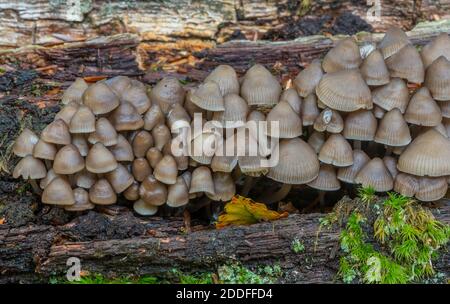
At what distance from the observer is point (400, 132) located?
191 inches

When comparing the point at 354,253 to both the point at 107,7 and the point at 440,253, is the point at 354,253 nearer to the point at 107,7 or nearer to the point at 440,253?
the point at 440,253

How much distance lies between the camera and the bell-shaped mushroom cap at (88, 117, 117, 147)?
16.4 feet

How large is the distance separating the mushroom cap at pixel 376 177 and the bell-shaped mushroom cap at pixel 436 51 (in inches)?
40.3

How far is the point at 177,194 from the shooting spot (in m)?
5.05

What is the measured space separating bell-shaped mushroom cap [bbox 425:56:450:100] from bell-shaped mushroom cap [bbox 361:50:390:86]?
1.24 feet

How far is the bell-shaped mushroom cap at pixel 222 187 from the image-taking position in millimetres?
5102

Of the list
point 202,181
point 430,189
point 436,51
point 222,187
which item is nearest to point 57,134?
point 202,181

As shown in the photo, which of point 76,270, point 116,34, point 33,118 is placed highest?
point 116,34

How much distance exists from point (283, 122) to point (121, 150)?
4.66 ft

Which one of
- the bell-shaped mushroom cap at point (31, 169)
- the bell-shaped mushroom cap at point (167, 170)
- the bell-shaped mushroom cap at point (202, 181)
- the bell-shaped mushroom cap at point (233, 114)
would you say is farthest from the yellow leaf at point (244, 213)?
the bell-shaped mushroom cap at point (31, 169)

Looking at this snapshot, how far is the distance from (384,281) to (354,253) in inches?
12.3

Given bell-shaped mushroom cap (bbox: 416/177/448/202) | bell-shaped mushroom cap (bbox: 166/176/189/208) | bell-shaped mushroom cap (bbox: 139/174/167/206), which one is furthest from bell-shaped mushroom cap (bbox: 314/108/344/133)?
bell-shaped mushroom cap (bbox: 139/174/167/206)

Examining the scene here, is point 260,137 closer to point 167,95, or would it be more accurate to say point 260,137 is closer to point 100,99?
point 167,95

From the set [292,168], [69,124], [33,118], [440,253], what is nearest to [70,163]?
[69,124]
